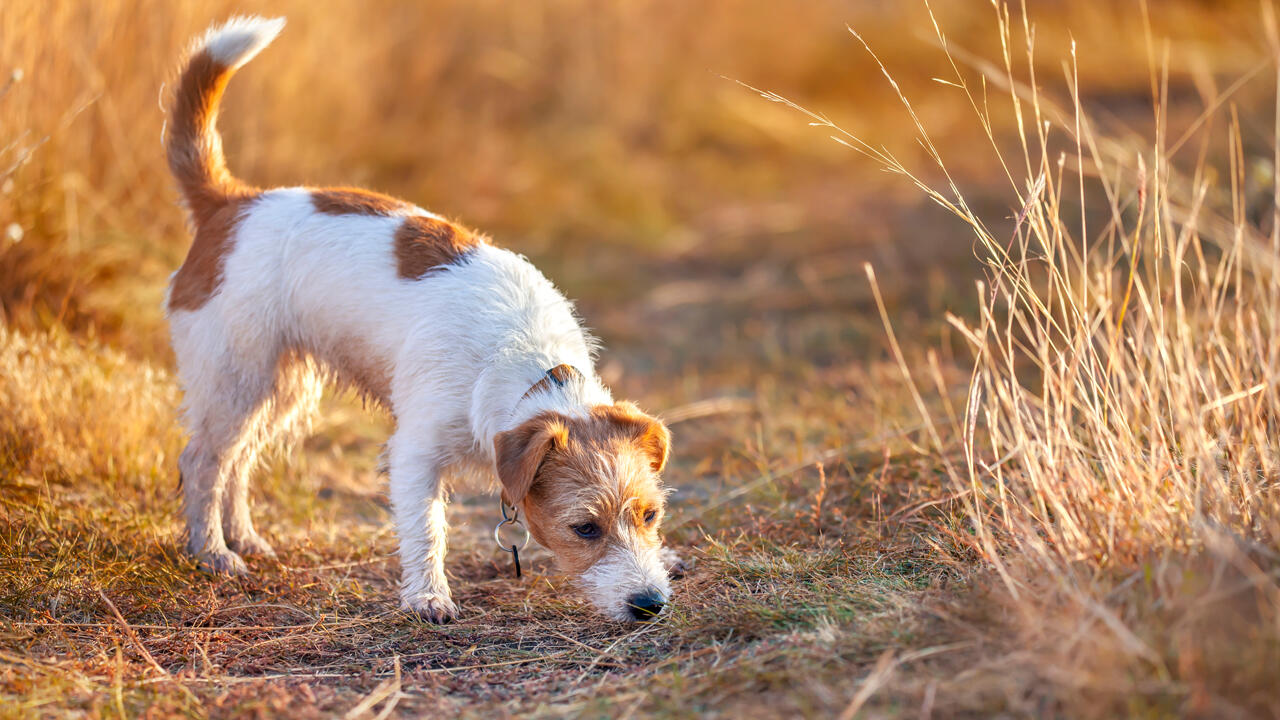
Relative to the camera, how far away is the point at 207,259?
12.7 ft

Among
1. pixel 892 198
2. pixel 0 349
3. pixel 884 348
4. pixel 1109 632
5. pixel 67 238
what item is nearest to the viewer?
pixel 1109 632

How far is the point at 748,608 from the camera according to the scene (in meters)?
3.02

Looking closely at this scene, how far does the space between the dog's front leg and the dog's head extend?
31cm

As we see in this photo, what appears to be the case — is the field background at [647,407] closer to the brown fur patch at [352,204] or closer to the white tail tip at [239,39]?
the white tail tip at [239,39]

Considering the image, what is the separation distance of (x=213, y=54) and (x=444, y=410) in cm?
158

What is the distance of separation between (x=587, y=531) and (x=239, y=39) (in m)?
2.13

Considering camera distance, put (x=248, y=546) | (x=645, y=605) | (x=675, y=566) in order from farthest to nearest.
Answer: (x=248, y=546) < (x=675, y=566) < (x=645, y=605)

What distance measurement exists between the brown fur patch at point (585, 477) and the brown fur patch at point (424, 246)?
75 centimetres

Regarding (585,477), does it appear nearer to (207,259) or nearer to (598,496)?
(598,496)

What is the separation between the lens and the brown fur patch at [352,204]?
3.87 m

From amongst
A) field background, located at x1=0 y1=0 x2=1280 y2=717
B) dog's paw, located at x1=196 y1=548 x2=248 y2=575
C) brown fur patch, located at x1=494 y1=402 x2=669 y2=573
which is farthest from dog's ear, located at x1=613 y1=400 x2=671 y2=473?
dog's paw, located at x1=196 y1=548 x2=248 y2=575

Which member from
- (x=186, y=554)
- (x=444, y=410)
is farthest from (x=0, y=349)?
(x=444, y=410)

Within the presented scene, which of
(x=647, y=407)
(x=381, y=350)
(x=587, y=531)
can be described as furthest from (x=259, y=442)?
(x=647, y=407)

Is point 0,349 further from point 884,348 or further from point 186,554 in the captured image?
point 884,348
